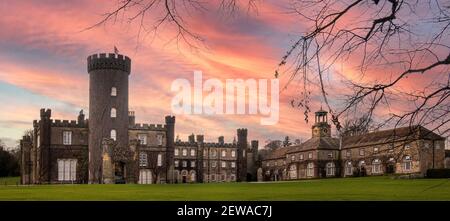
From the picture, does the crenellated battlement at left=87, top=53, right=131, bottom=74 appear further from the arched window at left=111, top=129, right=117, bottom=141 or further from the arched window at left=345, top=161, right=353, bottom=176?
the arched window at left=345, top=161, right=353, bottom=176

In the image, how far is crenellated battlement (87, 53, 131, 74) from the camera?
68.6 m

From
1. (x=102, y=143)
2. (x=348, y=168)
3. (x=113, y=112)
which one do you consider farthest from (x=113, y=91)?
(x=348, y=168)

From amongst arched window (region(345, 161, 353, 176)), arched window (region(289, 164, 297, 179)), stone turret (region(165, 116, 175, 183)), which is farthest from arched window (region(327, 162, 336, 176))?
stone turret (region(165, 116, 175, 183))

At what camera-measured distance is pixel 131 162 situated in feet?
219

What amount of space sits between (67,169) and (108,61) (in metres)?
15.4

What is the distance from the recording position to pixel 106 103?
69312mm

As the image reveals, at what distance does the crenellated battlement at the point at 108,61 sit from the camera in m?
68.6

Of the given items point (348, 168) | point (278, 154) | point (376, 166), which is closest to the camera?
point (376, 166)

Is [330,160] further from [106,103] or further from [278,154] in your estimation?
[106,103]

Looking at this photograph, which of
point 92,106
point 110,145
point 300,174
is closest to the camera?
point 110,145

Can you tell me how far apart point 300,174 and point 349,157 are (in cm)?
1011

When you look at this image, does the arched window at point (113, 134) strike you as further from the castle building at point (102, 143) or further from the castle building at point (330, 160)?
the castle building at point (330, 160)
